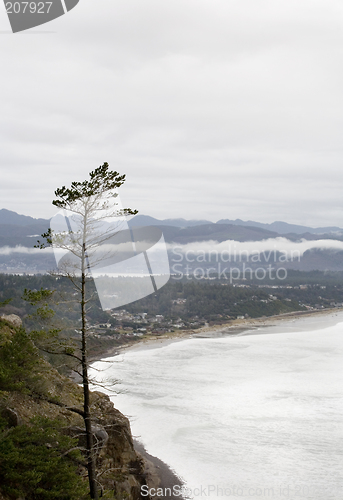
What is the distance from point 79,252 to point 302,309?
77488 millimetres

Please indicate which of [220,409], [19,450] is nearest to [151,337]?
[220,409]

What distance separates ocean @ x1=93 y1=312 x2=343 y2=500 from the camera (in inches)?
554

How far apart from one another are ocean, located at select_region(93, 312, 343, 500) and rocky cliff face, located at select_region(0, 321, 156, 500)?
3.53ft

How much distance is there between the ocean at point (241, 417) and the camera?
14.1 meters

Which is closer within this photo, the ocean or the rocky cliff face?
the rocky cliff face

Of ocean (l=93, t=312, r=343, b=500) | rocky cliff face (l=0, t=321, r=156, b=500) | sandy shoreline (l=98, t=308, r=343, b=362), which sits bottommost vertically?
sandy shoreline (l=98, t=308, r=343, b=362)

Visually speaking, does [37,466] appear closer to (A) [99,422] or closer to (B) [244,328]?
(A) [99,422]

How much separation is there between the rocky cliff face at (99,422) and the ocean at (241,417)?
1075mm

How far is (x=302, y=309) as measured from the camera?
79938 millimetres

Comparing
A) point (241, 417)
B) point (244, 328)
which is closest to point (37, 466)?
point (241, 417)

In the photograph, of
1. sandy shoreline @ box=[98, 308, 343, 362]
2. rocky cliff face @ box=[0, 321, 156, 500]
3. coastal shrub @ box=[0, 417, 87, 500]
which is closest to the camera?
coastal shrub @ box=[0, 417, 87, 500]

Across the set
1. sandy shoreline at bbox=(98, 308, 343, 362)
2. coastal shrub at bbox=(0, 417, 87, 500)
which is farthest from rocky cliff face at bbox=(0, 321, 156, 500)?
sandy shoreline at bbox=(98, 308, 343, 362)

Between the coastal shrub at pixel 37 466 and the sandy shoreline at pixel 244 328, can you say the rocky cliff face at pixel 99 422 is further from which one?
the sandy shoreline at pixel 244 328

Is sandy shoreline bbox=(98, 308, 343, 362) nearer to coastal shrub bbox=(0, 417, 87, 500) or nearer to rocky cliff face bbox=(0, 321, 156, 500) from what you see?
rocky cliff face bbox=(0, 321, 156, 500)
